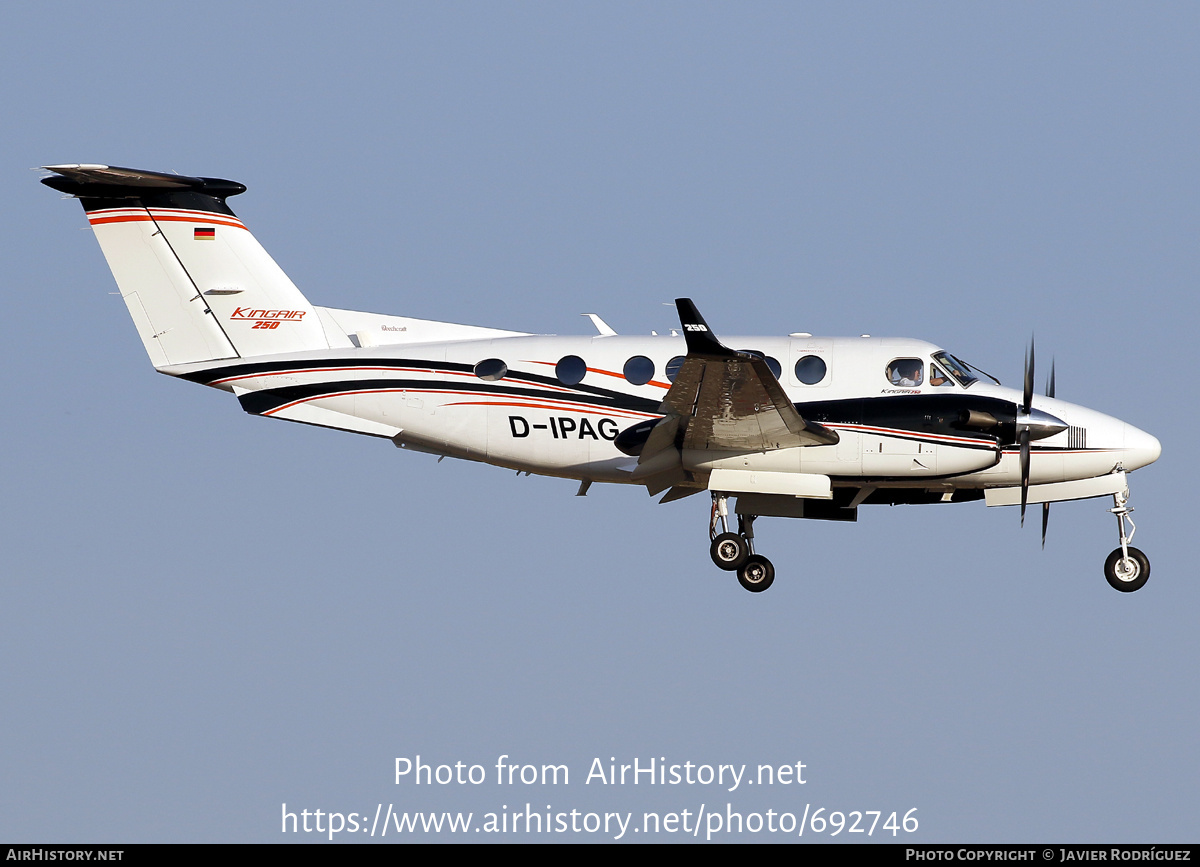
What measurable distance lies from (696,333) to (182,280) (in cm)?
878

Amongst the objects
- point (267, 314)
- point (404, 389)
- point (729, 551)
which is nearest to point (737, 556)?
point (729, 551)

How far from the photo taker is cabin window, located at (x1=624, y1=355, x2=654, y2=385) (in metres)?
20.8

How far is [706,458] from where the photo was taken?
806 inches

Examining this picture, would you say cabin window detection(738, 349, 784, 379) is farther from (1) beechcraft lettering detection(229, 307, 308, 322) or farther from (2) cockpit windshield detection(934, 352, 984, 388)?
(1) beechcraft lettering detection(229, 307, 308, 322)

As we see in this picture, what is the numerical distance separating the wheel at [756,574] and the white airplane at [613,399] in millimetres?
27

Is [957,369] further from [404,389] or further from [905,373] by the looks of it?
[404,389]

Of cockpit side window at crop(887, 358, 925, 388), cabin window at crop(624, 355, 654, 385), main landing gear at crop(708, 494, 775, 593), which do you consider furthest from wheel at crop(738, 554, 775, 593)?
cockpit side window at crop(887, 358, 925, 388)

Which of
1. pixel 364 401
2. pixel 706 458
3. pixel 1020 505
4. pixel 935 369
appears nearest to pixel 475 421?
pixel 364 401

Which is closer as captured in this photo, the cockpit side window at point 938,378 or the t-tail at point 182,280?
the cockpit side window at point 938,378

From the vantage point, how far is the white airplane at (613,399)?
20125 millimetres

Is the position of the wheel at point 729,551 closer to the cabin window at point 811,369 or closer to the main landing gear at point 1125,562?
the cabin window at point 811,369

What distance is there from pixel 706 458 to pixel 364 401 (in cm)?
518

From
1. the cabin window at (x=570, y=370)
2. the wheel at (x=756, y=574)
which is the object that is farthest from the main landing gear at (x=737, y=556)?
the cabin window at (x=570, y=370)

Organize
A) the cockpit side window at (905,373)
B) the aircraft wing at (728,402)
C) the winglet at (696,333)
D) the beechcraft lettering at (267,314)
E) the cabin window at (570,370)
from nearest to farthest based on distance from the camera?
the winglet at (696,333), the aircraft wing at (728,402), the cockpit side window at (905,373), the cabin window at (570,370), the beechcraft lettering at (267,314)
